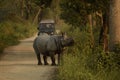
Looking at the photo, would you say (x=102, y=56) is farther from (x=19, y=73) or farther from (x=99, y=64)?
(x=19, y=73)

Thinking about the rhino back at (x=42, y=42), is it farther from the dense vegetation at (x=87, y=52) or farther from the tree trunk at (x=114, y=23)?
the tree trunk at (x=114, y=23)

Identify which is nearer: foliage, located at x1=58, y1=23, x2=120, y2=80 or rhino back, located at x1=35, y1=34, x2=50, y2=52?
foliage, located at x1=58, y1=23, x2=120, y2=80

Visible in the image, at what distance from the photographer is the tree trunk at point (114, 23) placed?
15.2 m

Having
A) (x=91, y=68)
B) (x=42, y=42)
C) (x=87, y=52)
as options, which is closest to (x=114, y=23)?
(x=91, y=68)

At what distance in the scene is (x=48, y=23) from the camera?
1686 inches

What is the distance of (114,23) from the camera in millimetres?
15289

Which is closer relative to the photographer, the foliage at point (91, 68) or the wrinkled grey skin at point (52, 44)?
the foliage at point (91, 68)

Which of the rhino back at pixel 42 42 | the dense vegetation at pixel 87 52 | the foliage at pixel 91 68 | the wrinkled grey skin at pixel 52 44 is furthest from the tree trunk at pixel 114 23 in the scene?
the rhino back at pixel 42 42

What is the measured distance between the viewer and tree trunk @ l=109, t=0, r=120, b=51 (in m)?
15.2

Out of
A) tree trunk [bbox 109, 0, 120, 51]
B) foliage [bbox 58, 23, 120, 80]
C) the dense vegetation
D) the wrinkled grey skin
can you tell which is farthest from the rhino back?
tree trunk [bbox 109, 0, 120, 51]

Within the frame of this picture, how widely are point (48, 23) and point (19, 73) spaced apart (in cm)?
2630

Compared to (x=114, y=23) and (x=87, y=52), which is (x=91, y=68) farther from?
(x=87, y=52)

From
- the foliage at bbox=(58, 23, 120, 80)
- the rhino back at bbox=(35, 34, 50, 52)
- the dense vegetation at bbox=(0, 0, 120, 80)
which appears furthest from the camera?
the rhino back at bbox=(35, 34, 50, 52)

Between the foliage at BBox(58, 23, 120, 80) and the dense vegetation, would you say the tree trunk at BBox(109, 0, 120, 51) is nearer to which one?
the dense vegetation
